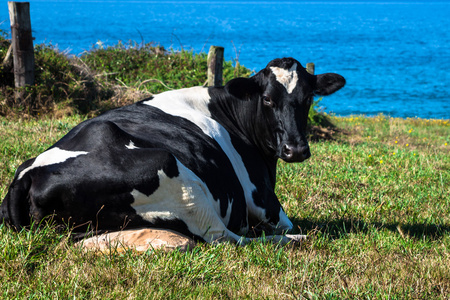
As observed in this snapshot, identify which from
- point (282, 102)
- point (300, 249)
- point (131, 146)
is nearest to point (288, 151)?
point (282, 102)

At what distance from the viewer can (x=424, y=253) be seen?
13.6 feet

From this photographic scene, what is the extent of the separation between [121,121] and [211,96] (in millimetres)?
1227

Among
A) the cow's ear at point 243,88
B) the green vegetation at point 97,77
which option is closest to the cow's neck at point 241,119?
the cow's ear at point 243,88

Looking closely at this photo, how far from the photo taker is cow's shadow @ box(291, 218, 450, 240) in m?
4.67

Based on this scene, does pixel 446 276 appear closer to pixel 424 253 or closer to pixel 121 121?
pixel 424 253

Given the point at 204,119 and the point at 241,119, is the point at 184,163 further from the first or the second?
the point at 241,119

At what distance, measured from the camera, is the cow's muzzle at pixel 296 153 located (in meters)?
4.48

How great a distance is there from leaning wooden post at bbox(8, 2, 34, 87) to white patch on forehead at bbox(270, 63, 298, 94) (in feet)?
22.0

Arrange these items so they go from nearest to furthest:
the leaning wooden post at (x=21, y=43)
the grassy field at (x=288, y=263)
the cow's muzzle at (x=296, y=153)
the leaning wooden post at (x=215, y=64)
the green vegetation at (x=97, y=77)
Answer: the grassy field at (x=288, y=263) → the cow's muzzle at (x=296, y=153) → the leaning wooden post at (x=21, y=43) → the green vegetation at (x=97, y=77) → the leaning wooden post at (x=215, y=64)

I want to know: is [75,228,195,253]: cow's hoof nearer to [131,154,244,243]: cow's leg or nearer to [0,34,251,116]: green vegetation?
[131,154,244,243]: cow's leg

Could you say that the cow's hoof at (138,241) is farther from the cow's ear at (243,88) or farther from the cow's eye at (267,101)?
the cow's ear at (243,88)

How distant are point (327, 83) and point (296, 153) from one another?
1.13 meters

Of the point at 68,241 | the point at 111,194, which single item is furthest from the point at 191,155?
the point at 68,241

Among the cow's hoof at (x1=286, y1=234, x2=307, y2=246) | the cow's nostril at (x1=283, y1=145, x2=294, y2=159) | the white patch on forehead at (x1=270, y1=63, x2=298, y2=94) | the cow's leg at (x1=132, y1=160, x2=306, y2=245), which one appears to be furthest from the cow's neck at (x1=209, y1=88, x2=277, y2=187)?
the cow's leg at (x1=132, y1=160, x2=306, y2=245)
